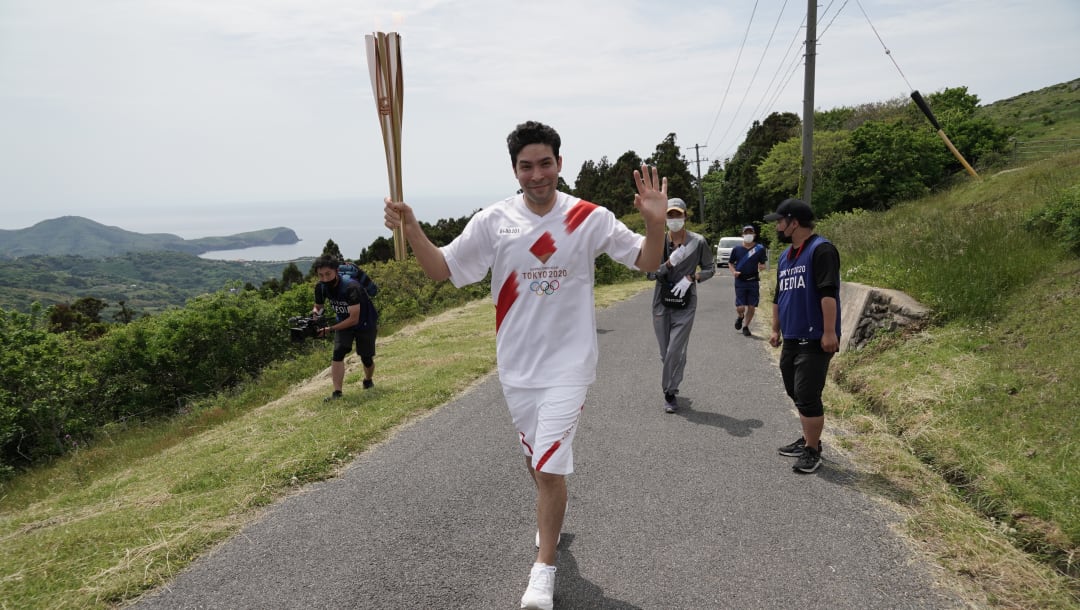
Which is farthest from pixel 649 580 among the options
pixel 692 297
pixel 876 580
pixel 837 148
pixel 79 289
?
pixel 79 289

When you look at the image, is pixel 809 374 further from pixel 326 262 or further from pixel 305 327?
pixel 305 327

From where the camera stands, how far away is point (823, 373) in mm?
4293

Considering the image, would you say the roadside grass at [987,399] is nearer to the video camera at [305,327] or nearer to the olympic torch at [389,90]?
the olympic torch at [389,90]

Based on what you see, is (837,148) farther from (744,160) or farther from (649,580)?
(649,580)

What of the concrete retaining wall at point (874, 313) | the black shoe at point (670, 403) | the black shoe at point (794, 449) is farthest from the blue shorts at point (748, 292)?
the black shoe at point (794, 449)

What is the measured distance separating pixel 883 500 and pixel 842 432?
144cm

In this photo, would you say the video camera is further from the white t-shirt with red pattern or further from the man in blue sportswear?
the man in blue sportswear

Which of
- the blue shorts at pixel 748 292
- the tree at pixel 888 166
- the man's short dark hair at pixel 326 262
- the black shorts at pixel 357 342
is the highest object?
the tree at pixel 888 166

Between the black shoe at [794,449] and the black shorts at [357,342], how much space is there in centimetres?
477

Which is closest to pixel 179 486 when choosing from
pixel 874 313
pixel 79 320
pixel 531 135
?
pixel 531 135

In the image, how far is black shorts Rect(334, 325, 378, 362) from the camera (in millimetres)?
6984

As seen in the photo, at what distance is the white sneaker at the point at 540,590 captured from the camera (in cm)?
259

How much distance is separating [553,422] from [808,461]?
2.57 metres

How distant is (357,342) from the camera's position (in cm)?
714
